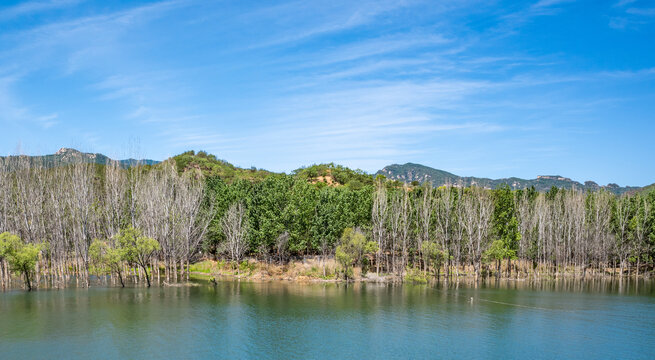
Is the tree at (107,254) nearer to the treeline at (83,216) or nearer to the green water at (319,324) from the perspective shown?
the treeline at (83,216)

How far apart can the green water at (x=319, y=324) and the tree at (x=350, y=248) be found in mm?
10759

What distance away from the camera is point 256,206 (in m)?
106

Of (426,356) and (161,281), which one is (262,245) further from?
(426,356)

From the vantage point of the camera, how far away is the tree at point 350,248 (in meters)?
92.9

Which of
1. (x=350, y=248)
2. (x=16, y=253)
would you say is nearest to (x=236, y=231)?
(x=350, y=248)

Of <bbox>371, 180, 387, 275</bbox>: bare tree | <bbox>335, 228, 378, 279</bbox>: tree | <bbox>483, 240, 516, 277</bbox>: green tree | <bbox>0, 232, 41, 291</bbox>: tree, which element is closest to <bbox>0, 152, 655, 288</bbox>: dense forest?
<bbox>335, 228, 378, 279</bbox>: tree

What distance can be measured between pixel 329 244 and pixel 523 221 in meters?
52.2

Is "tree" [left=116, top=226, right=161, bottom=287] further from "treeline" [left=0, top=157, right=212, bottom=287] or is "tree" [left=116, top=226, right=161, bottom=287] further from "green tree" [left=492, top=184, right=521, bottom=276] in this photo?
"green tree" [left=492, top=184, right=521, bottom=276]

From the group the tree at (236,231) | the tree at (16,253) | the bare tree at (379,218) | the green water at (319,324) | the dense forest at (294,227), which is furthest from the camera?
the bare tree at (379,218)

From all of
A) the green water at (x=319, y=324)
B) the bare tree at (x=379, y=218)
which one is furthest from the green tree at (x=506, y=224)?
the bare tree at (x=379, y=218)

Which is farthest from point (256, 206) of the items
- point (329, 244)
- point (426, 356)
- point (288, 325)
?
point (426, 356)

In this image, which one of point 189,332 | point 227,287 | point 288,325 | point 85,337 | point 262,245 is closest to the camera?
point 85,337

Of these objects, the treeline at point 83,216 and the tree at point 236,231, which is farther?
the tree at point 236,231

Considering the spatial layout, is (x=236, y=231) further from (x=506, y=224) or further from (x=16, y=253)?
(x=506, y=224)
